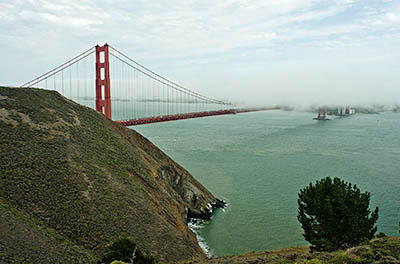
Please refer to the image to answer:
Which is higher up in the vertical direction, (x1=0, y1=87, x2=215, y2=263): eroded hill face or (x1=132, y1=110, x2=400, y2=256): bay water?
(x1=0, y1=87, x2=215, y2=263): eroded hill face

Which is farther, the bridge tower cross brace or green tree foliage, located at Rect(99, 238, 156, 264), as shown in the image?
the bridge tower cross brace

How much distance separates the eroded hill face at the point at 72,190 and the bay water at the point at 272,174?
3.27 m

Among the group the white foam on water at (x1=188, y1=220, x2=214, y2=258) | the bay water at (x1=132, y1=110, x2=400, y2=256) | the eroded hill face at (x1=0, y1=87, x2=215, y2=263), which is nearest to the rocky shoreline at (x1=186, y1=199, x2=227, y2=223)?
the eroded hill face at (x1=0, y1=87, x2=215, y2=263)

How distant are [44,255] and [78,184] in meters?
4.36

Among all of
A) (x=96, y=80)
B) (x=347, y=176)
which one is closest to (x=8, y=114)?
(x=96, y=80)

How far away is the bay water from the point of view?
63.6 ft

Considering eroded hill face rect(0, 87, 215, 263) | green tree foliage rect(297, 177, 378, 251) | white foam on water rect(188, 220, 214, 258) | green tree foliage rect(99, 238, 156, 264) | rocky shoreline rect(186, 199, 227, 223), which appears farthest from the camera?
rocky shoreline rect(186, 199, 227, 223)

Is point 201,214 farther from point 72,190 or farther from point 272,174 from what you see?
point 272,174

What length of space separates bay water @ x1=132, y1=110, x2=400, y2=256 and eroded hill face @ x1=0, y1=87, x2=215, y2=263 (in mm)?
3270

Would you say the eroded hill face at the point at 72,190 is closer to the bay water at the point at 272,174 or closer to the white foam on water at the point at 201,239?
the white foam on water at the point at 201,239

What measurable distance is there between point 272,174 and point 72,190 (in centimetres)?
2148

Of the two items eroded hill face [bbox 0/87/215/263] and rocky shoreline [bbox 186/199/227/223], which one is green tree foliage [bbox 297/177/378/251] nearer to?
eroded hill face [bbox 0/87/215/263]

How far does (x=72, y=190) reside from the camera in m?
13.8

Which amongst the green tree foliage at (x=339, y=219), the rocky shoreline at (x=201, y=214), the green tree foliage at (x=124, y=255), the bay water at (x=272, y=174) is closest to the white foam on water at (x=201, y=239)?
the bay water at (x=272, y=174)
